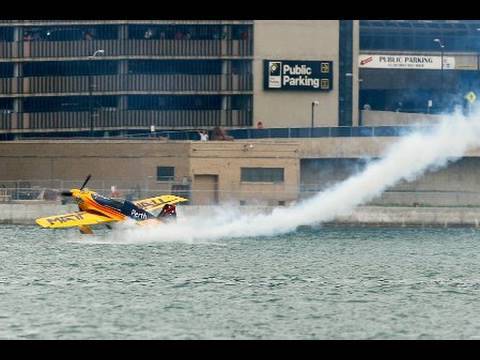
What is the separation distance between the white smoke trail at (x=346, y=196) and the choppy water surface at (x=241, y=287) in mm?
1173

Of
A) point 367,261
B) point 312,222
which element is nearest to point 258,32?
point 312,222

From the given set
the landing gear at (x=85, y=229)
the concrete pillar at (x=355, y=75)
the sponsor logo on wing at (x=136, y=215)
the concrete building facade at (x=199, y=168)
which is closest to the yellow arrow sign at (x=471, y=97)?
the concrete pillar at (x=355, y=75)

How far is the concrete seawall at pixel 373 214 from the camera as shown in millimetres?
114188

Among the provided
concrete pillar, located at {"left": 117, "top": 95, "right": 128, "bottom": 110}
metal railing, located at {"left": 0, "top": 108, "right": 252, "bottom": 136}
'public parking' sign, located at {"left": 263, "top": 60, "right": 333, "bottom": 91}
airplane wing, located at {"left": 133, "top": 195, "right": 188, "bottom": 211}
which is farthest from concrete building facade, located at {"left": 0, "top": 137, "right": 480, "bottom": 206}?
concrete pillar, located at {"left": 117, "top": 95, "right": 128, "bottom": 110}

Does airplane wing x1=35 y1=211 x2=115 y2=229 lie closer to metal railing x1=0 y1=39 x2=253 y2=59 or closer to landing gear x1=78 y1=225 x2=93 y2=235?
landing gear x1=78 y1=225 x2=93 y2=235

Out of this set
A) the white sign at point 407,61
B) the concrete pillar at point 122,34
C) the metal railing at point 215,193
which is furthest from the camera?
the white sign at point 407,61

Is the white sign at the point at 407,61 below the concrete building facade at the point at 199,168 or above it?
above

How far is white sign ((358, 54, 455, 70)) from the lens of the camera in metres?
150

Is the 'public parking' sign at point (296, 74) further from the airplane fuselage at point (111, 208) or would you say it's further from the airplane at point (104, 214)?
the airplane fuselage at point (111, 208)

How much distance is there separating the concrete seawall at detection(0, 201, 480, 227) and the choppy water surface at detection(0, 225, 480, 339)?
6.42 metres
